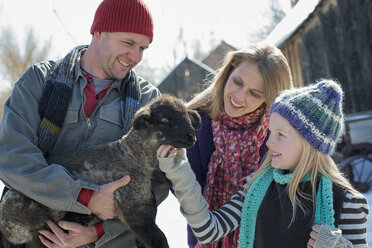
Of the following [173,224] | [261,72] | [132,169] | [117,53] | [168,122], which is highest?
[261,72]

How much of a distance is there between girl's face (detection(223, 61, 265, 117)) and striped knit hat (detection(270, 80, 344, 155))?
2.52 ft

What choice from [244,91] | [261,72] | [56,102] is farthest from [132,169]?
[261,72]

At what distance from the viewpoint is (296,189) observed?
260cm

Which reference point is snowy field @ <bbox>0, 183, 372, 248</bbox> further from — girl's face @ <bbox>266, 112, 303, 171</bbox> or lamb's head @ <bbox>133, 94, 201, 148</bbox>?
girl's face @ <bbox>266, 112, 303, 171</bbox>

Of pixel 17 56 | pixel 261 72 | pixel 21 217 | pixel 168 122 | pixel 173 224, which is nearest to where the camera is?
pixel 21 217

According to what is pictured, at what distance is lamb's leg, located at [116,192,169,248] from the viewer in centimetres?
295

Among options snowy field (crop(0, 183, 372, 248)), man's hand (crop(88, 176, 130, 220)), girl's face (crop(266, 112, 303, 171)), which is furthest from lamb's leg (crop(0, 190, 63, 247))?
snowy field (crop(0, 183, 372, 248))

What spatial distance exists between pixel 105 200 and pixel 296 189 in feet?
4.99

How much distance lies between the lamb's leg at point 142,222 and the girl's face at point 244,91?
1214mm

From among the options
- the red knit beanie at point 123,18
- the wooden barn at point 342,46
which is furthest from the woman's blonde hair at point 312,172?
the wooden barn at point 342,46

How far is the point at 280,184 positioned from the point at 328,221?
1.55ft

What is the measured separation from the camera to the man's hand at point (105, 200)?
115 inches

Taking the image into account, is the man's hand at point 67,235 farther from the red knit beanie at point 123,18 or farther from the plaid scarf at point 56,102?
the red knit beanie at point 123,18

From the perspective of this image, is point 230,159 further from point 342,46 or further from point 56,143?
point 342,46
